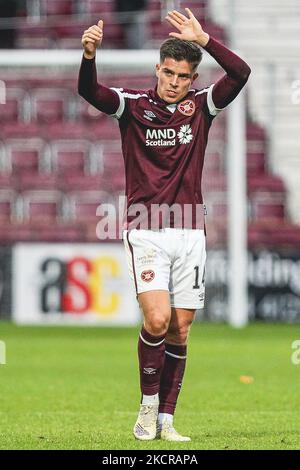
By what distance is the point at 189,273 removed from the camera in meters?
5.62

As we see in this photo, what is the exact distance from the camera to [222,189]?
15562 millimetres

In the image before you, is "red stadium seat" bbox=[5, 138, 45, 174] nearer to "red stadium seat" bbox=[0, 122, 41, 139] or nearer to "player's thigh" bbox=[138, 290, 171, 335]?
"red stadium seat" bbox=[0, 122, 41, 139]

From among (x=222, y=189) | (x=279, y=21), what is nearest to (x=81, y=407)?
(x=222, y=189)

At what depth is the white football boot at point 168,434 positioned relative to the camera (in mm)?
5469

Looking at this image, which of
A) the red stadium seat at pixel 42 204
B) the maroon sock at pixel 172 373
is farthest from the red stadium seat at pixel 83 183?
the maroon sock at pixel 172 373

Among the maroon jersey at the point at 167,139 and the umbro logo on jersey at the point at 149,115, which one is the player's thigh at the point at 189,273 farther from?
the umbro logo on jersey at the point at 149,115

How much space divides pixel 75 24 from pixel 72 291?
5.18 m

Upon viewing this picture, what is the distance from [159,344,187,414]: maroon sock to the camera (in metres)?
5.73

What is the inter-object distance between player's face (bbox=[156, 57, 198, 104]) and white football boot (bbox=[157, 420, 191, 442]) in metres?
1.48

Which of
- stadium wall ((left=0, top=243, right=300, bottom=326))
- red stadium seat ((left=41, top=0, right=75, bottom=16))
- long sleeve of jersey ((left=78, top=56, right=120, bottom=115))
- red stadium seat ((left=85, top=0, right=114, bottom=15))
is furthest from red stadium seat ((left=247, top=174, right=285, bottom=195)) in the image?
long sleeve of jersey ((left=78, top=56, right=120, bottom=115))

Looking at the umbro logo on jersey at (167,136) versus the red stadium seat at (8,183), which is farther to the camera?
the red stadium seat at (8,183)

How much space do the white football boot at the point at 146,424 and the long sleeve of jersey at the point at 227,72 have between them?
1.43m
